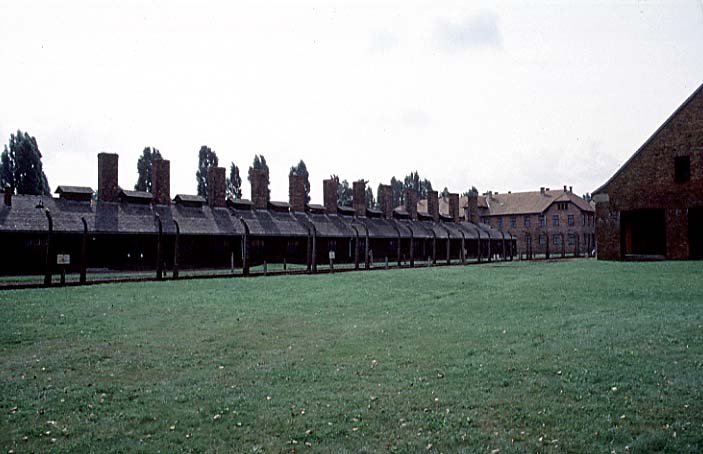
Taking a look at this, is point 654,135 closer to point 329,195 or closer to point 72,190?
point 329,195

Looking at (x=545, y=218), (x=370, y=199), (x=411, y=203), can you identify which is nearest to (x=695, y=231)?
(x=411, y=203)

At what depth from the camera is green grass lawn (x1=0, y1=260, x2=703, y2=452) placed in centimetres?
528

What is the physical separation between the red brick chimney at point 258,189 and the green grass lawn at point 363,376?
27.4 meters

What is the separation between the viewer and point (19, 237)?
28000mm

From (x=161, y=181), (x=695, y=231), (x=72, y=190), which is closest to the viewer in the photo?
(x=695, y=231)

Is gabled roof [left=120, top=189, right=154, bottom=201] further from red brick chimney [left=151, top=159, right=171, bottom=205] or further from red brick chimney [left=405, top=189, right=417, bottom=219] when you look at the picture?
red brick chimney [left=405, top=189, right=417, bottom=219]

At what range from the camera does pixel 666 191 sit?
2802 cm

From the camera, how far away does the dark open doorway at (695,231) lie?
27.4 m

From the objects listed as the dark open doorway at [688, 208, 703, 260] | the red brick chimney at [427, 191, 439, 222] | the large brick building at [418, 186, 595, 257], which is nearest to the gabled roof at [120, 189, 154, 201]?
the red brick chimney at [427, 191, 439, 222]

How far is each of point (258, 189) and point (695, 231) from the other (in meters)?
28.1

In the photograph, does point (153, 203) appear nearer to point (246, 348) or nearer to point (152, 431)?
point (246, 348)

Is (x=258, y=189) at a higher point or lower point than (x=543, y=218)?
higher

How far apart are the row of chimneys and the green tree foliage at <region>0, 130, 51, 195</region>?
20.1m

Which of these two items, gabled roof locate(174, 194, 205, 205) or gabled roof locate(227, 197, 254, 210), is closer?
gabled roof locate(174, 194, 205, 205)
